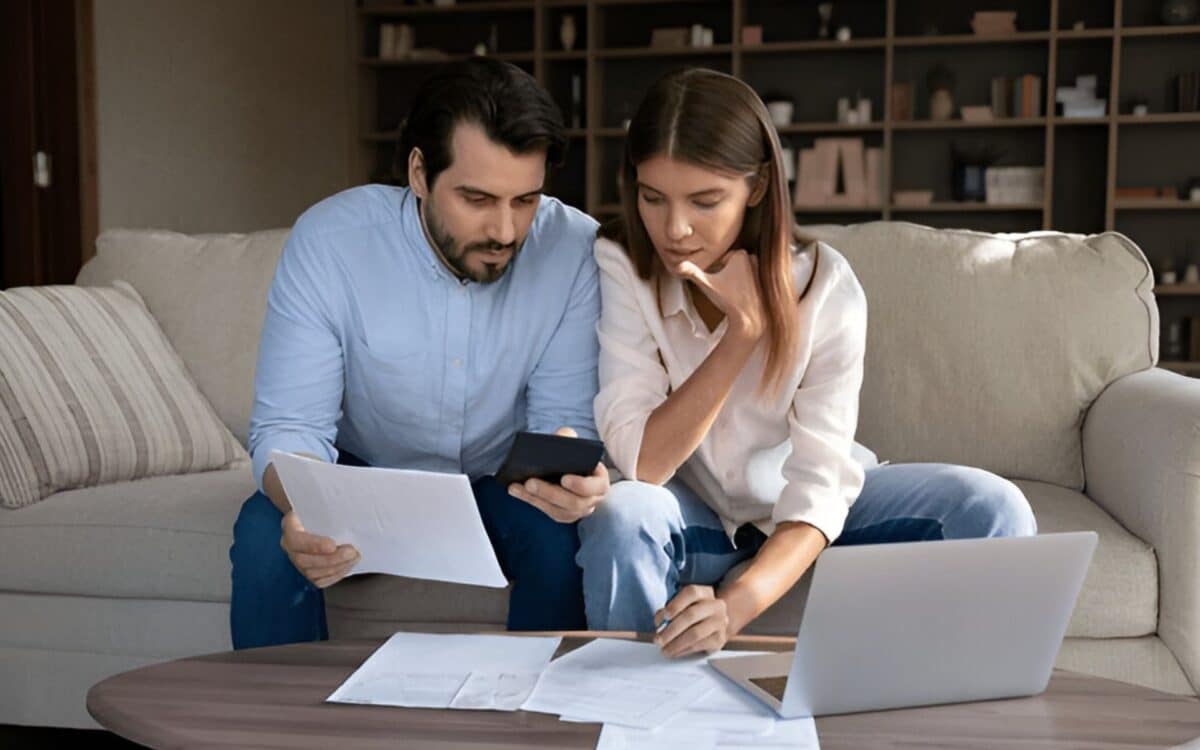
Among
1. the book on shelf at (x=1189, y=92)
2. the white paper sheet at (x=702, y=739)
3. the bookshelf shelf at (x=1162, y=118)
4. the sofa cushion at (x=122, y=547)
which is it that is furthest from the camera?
the book on shelf at (x=1189, y=92)

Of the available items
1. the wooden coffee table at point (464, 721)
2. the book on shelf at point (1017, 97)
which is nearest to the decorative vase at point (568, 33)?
the book on shelf at point (1017, 97)

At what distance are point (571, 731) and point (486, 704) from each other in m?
0.10

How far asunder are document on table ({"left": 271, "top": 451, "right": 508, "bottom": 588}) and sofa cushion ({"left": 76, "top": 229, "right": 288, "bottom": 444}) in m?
1.11

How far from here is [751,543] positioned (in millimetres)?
1773

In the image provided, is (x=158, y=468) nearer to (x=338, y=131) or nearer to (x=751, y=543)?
(x=751, y=543)

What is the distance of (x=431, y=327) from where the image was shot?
180 centimetres

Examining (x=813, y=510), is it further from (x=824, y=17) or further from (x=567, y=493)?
(x=824, y=17)

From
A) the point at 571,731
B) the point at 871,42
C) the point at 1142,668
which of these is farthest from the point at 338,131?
the point at 571,731

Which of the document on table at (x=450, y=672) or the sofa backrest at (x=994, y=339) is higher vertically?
the sofa backrest at (x=994, y=339)

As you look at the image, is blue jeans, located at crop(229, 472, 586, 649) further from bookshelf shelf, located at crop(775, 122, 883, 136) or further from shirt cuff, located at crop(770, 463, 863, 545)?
bookshelf shelf, located at crop(775, 122, 883, 136)

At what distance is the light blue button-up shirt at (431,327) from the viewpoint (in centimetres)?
178

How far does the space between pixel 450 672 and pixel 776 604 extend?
0.68 meters

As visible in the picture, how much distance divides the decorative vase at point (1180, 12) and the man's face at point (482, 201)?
454 cm

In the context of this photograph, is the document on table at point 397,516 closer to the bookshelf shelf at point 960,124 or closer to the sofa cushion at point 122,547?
the sofa cushion at point 122,547
